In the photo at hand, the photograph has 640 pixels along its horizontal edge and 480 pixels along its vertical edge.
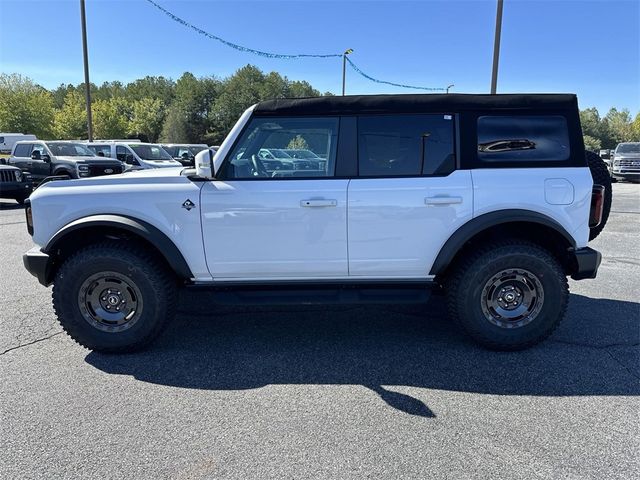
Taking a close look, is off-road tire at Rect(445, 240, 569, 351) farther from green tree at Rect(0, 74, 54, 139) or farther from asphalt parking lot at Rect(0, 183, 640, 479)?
green tree at Rect(0, 74, 54, 139)

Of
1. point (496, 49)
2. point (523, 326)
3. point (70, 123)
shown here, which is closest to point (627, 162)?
point (496, 49)

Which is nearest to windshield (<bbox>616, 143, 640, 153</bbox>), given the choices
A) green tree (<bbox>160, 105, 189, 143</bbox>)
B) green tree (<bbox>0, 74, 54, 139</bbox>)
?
A: green tree (<bbox>160, 105, 189, 143</bbox>)

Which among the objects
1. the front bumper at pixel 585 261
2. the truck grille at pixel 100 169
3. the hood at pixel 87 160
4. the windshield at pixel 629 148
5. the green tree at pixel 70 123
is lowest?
the front bumper at pixel 585 261

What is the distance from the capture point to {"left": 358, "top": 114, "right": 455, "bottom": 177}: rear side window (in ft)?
11.6

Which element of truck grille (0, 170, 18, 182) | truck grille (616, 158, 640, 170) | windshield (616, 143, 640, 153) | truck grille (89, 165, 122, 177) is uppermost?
windshield (616, 143, 640, 153)

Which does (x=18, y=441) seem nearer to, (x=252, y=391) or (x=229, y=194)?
(x=252, y=391)

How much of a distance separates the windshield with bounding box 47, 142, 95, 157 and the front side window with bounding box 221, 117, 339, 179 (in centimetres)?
1388

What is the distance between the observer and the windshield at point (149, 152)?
1692 centimetres

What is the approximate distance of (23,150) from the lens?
15367mm

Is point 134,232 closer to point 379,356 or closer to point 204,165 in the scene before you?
point 204,165

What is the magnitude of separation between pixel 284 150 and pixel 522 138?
6.32 ft

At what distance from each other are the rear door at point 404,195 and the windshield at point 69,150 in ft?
47.7

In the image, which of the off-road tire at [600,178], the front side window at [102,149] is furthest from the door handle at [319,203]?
the front side window at [102,149]

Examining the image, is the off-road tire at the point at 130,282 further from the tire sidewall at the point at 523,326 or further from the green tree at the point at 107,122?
the green tree at the point at 107,122
